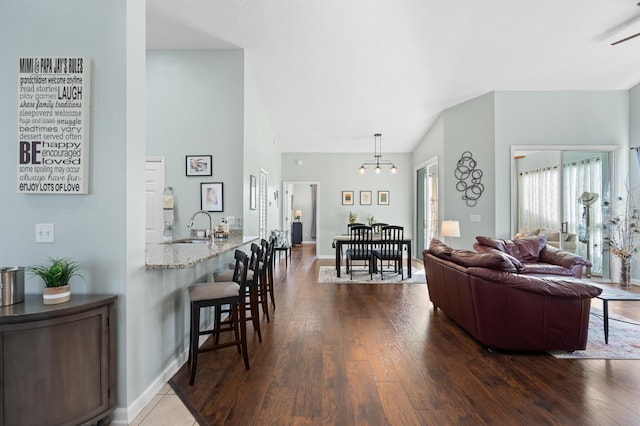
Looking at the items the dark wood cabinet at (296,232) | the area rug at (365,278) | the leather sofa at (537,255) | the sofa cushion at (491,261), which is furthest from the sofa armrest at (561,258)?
the dark wood cabinet at (296,232)

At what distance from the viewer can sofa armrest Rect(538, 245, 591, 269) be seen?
4.46 meters

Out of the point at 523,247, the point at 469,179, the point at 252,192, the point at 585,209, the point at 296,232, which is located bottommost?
the point at 296,232

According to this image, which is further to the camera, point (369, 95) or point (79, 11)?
point (369, 95)

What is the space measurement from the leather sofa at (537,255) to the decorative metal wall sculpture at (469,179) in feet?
3.54

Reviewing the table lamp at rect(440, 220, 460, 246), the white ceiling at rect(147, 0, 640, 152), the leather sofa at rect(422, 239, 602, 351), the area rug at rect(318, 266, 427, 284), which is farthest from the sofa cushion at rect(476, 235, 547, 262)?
the white ceiling at rect(147, 0, 640, 152)

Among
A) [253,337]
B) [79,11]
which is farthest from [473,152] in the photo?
[79,11]

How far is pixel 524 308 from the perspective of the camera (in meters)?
2.70

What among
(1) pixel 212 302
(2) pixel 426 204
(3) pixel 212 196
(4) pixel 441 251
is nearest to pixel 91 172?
(1) pixel 212 302

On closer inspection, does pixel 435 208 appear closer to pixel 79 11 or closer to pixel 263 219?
pixel 263 219

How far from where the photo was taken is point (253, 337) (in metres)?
3.20

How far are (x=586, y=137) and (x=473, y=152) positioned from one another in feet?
6.09

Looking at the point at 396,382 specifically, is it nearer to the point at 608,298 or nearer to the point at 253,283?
the point at 253,283

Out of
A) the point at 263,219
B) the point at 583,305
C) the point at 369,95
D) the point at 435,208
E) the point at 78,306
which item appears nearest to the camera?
the point at 78,306

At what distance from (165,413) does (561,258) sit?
17.2 ft
